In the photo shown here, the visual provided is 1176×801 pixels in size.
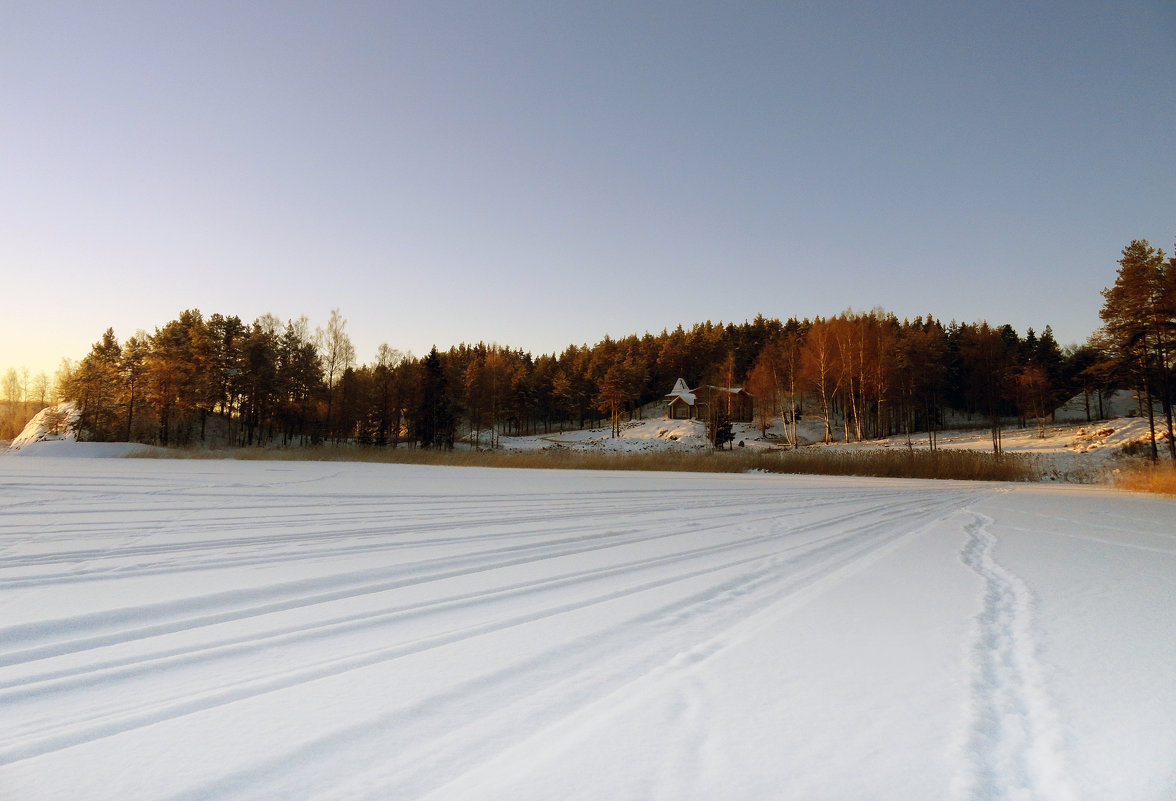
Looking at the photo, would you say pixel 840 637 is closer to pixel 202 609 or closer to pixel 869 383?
pixel 202 609

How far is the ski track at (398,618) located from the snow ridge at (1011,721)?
0.01 metres

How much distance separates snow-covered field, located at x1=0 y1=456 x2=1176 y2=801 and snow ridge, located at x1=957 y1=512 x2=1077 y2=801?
0.01 metres

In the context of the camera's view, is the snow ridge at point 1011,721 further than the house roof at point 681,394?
No

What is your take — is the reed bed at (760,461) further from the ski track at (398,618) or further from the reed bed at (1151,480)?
the ski track at (398,618)

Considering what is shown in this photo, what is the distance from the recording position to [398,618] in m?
2.87

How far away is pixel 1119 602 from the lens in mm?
3389

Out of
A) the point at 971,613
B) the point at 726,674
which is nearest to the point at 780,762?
the point at 726,674

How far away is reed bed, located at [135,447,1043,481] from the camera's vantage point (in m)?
17.7

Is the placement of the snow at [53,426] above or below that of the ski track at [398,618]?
above

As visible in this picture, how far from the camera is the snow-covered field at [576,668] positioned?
60.9 inches

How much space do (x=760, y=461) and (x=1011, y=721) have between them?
60.8 feet

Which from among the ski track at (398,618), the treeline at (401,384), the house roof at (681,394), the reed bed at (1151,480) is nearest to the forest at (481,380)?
the treeline at (401,384)

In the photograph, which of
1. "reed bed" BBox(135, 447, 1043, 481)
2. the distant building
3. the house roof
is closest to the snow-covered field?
"reed bed" BBox(135, 447, 1043, 481)

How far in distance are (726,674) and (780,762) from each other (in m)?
0.59
